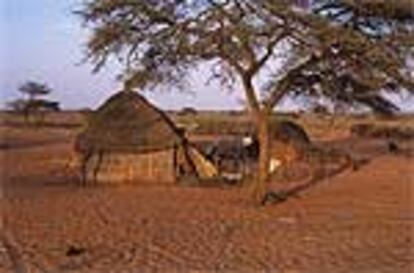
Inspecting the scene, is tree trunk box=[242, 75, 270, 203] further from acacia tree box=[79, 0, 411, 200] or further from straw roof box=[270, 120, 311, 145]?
straw roof box=[270, 120, 311, 145]

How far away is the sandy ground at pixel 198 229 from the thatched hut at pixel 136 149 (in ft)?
3.52

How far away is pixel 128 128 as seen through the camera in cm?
2320

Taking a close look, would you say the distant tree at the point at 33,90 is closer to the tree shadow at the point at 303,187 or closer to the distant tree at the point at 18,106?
the distant tree at the point at 18,106

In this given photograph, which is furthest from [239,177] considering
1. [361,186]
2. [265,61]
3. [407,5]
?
[407,5]

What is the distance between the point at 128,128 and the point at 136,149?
0.78 m

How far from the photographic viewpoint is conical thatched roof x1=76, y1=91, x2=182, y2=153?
22750 mm

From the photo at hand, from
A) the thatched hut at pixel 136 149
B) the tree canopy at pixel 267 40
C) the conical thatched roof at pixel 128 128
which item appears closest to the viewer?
the tree canopy at pixel 267 40

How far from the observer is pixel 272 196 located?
60.1ft

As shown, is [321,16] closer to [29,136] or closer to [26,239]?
[26,239]

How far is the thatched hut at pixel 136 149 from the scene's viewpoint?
73.6ft

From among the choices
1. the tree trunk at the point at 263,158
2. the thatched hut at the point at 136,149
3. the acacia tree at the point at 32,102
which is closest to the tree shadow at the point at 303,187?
the tree trunk at the point at 263,158

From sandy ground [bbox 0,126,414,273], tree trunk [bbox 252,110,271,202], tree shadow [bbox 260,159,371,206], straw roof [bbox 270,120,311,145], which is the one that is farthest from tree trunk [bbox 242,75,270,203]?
straw roof [bbox 270,120,311,145]

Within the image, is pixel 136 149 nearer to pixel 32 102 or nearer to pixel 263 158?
pixel 263 158

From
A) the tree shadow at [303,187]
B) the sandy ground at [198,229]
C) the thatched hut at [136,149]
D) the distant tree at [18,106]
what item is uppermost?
the distant tree at [18,106]
